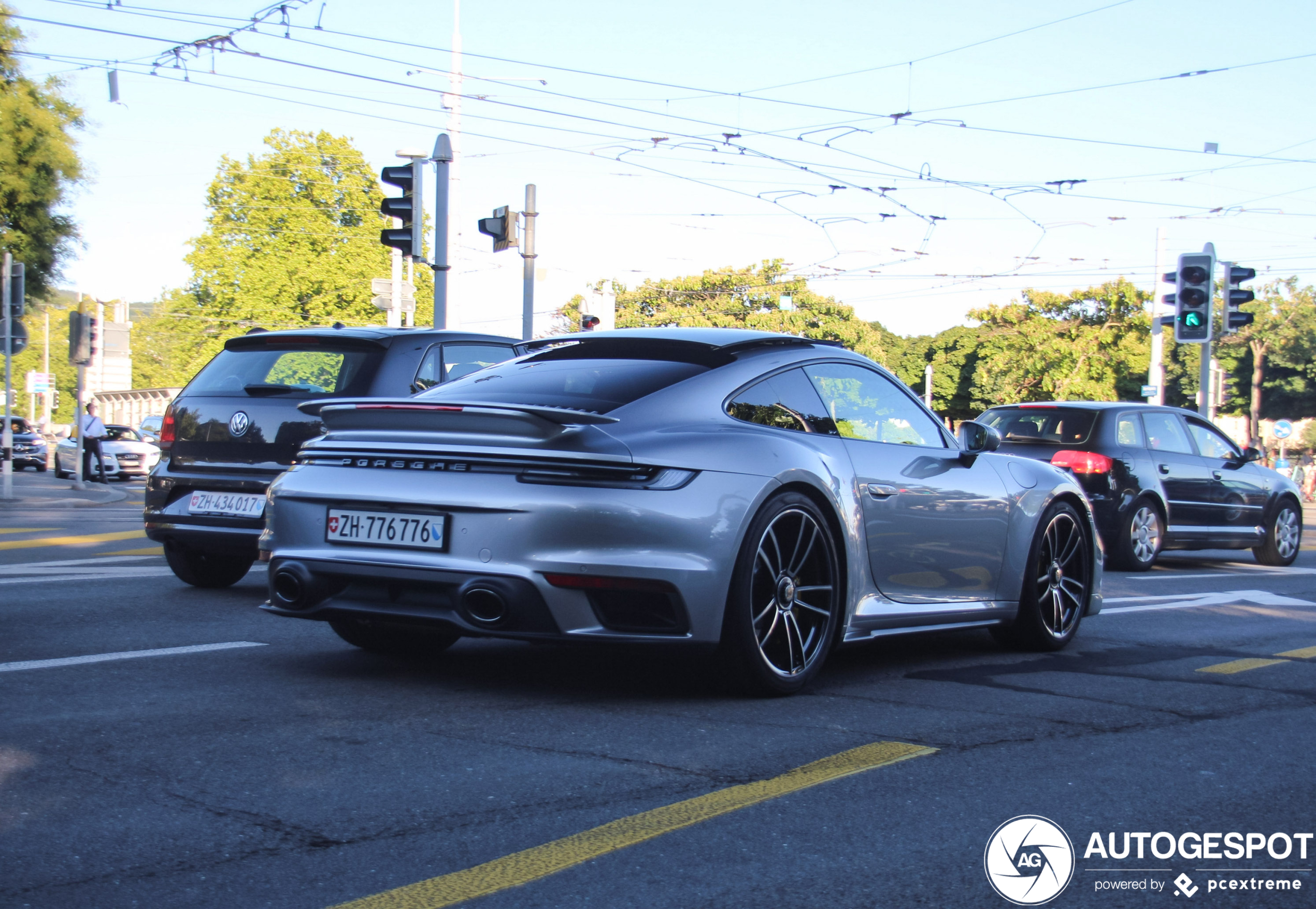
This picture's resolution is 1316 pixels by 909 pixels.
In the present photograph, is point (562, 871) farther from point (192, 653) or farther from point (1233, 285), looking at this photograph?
point (1233, 285)

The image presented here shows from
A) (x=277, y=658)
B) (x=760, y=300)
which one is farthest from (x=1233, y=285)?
(x=760, y=300)

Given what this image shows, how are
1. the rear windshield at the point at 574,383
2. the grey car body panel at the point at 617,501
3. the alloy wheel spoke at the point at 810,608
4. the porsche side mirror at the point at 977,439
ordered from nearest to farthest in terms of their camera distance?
1. the grey car body panel at the point at 617,501
2. the rear windshield at the point at 574,383
3. the alloy wheel spoke at the point at 810,608
4. the porsche side mirror at the point at 977,439

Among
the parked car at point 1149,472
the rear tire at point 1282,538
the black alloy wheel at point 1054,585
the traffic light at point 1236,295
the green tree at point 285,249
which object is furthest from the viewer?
the green tree at point 285,249

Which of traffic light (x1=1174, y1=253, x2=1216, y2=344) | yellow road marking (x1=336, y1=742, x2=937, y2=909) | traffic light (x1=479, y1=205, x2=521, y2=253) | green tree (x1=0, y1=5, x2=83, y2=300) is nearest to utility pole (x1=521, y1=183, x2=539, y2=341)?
traffic light (x1=479, y1=205, x2=521, y2=253)

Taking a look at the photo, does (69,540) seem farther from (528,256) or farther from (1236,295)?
(1236,295)

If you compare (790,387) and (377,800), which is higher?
(790,387)

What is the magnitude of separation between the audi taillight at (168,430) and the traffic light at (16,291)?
13546mm

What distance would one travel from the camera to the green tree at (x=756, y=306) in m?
68.2

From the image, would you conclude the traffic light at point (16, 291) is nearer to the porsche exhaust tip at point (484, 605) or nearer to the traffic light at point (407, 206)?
the traffic light at point (407, 206)

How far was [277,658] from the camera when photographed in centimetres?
583

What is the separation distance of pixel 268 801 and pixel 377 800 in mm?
273

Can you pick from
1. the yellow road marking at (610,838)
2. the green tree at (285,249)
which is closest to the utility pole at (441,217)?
the yellow road marking at (610,838)

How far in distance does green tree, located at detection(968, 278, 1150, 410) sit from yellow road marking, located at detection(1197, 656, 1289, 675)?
56920 millimetres

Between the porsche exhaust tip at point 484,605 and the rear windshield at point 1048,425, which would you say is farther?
the rear windshield at point 1048,425
